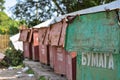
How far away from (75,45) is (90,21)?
2.60 feet

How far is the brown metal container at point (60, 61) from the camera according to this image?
934 centimetres

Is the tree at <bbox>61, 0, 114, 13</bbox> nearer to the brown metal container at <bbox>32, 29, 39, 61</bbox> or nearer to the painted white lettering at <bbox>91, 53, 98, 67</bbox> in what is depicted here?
the brown metal container at <bbox>32, 29, 39, 61</bbox>

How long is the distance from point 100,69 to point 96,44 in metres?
0.45

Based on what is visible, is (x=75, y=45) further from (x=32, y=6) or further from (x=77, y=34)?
(x=32, y=6)

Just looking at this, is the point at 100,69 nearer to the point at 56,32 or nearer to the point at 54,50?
the point at 56,32

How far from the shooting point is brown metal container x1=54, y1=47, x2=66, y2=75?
368 inches

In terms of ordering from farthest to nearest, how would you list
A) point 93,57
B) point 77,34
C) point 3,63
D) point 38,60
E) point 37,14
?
1. point 37,14
2. point 3,63
3. point 38,60
4. point 77,34
5. point 93,57

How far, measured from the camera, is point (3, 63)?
16344mm

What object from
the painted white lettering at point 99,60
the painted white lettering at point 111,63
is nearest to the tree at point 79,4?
the painted white lettering at point 99,60

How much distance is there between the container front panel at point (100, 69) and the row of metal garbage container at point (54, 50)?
87 cm

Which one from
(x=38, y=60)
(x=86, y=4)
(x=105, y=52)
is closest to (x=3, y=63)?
(x=38, y=60)

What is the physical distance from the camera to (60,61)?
9766 millimetres

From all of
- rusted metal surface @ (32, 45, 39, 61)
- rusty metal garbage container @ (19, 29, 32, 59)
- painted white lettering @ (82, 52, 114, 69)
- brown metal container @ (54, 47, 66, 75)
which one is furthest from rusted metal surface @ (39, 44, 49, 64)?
painted white lettering @ (82, 52, 114, 69)

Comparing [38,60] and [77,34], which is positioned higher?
[77,34]
